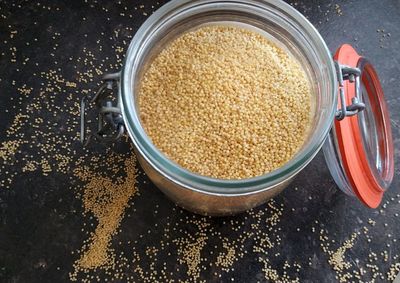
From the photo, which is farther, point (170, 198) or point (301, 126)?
point (170, 198)

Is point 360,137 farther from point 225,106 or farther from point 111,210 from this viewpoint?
point 111,210

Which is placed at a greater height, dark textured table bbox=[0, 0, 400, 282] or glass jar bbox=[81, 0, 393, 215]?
glass jar bbox=[81, 0, 393, 215]

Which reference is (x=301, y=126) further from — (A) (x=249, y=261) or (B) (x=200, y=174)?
(A) (x=249, y=261)

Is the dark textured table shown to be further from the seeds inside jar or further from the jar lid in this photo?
the seeds inside jar

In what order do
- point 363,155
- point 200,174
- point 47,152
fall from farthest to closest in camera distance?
point 47,152 < point 363,155 < point 200,174

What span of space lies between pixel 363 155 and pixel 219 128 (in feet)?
0.87

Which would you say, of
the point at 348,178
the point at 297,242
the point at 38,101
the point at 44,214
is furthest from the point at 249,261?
the point at 38,101

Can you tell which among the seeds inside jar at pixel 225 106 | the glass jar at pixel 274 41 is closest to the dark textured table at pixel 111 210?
the glass jar at pixel 274 41

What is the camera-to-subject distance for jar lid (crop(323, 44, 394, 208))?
3.29 ft

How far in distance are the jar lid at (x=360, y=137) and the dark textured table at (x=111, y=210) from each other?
0.08 metres

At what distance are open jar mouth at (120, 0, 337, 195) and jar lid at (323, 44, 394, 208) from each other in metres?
0.04

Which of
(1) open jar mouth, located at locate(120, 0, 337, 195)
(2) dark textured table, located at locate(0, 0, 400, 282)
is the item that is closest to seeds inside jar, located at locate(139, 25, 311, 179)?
(1) open jar mouth, located at locate(120, 0, 337, 195)

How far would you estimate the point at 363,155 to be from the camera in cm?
103

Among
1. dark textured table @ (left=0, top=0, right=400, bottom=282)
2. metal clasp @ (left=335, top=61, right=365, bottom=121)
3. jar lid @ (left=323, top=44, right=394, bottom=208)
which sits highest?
metal clasp @ (left=335, top=61, right=365, bottom=121)
